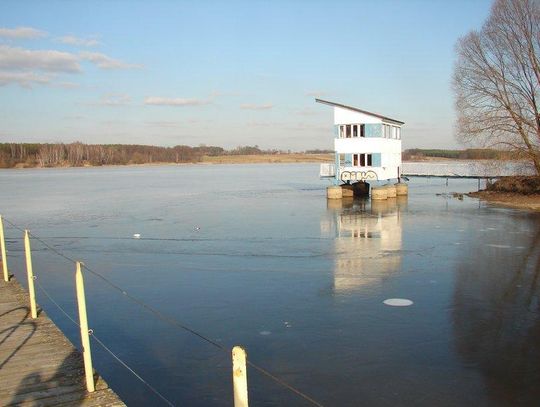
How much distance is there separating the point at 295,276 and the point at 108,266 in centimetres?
625

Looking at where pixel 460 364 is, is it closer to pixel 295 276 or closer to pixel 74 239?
pixel 295 276

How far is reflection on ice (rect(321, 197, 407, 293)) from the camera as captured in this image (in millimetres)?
14159

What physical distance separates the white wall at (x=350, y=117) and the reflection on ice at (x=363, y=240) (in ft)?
25.1

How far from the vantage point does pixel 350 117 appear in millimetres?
40688

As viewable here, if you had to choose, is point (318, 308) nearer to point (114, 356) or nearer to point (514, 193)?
point (114, 356)

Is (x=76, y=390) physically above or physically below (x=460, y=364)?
above

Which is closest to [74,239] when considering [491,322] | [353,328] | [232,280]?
[232,280]

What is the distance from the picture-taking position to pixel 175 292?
12719 millimetres

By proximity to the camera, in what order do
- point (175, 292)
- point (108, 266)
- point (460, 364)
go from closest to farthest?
1. point (460, 364)
2. point (175, 292)
3. point (108, 266)

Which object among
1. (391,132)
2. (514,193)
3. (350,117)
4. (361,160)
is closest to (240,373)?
(361,160)

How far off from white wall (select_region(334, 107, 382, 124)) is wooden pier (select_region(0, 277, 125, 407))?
34427 mm

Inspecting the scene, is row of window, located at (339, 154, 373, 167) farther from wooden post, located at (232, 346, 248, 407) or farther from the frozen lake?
wooden post, located at (232, 346, 248, 407)

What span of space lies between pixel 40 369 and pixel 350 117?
36582 millimetres

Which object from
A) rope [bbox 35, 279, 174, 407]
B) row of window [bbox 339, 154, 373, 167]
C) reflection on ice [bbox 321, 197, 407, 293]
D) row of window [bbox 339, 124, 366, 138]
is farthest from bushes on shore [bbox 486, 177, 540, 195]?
rope [bbox 35, 279, 174, 407]
